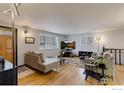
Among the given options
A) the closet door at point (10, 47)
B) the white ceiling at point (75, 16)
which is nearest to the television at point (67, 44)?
the white ceiling at point (75, 16)

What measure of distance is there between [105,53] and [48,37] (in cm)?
161

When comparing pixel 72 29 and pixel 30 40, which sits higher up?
pixel 72 29

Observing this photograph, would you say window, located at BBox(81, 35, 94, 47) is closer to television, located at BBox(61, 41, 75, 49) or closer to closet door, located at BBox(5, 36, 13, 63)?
television, located at BBox(61, 41, 75, 49)

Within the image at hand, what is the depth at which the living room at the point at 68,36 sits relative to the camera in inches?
90.2

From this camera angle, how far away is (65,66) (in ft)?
13.3

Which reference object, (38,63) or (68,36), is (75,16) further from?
(38,63)

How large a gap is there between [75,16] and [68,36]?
0.66m

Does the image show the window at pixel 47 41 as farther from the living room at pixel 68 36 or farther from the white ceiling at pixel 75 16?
the white ceiling at pixel 75 16

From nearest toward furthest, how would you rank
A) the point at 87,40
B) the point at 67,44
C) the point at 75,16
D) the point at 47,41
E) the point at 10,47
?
the point at 10,47 → the point at 75,16 → the point at 87,40 → the point at 67,44 → the point at 47,41

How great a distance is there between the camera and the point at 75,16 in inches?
105

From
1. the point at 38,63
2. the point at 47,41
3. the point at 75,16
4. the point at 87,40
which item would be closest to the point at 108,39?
the point at 87,40

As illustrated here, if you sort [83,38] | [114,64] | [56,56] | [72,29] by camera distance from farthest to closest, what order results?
[56,56]
[72,29]
[83,38]
[114,64]
